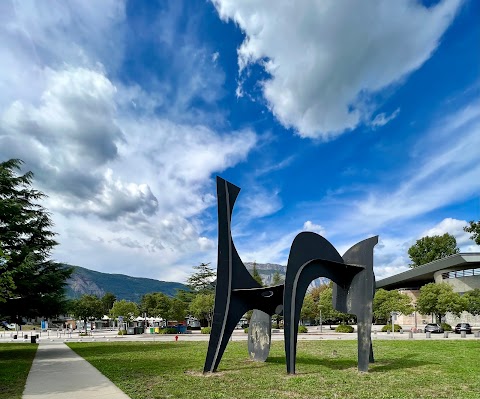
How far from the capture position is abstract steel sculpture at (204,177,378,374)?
1298 centimetres

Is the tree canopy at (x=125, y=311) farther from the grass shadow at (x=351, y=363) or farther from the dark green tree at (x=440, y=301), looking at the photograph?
the grass shadow at (x=351, y=363)

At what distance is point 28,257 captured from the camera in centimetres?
2155

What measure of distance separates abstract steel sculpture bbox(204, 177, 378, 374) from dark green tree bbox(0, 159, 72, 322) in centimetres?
1250

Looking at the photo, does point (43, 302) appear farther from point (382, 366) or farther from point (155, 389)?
point (382, 366)

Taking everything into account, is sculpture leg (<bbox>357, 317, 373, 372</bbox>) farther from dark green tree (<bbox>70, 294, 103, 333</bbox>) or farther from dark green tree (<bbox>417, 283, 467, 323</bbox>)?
dark green tree (<bbox>70, 294, 103, 333</bbox>)

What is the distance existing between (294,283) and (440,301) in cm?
3973

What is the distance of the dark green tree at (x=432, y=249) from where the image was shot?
77.6 metres

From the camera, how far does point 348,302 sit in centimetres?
1394

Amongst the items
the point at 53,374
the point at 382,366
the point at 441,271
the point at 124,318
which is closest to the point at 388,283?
the point at 441,271

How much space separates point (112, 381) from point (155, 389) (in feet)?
7.54

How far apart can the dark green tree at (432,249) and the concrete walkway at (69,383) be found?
75084mm

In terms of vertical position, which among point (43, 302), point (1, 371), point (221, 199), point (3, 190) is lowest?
point (1, 371)

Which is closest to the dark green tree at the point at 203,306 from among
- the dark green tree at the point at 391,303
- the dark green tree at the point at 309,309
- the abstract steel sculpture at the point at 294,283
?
the dark green tree at the point at 309,309

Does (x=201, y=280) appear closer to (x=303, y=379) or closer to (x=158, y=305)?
(x=158, y=305)
